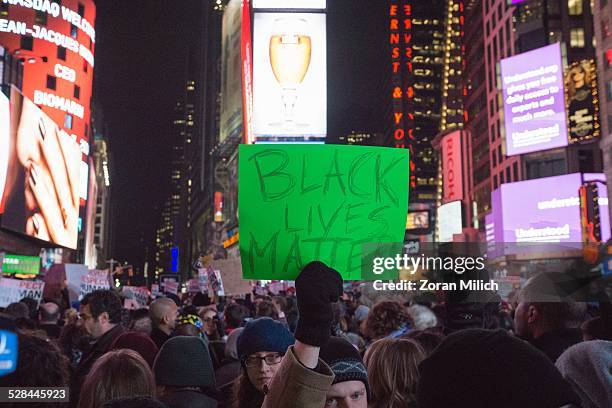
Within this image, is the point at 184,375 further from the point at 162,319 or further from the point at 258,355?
the point at 162,319

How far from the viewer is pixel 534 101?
55.6m

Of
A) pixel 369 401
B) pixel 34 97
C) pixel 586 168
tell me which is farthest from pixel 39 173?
pixel 586 168

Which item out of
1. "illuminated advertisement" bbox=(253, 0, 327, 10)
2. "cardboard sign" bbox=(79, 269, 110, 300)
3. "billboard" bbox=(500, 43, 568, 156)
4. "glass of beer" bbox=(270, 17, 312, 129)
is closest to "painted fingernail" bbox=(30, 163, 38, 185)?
"glass of beer" bbox=(270, 17, 312, 129)

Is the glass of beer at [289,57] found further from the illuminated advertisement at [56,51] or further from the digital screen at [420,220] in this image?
the illuminated advertisement at [56,51]

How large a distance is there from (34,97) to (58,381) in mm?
67357

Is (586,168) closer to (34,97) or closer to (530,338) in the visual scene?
(34,97)

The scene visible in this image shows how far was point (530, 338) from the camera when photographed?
4707mm

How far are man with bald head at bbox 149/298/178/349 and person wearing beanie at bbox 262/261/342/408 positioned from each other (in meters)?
5.31

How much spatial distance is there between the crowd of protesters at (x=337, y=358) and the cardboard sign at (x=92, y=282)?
6.25m

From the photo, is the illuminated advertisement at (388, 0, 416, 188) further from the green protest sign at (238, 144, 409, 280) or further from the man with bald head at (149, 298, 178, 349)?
the green protest sign at (238, 144, 409, 280)

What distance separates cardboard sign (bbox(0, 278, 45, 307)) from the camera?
12305 millimetres

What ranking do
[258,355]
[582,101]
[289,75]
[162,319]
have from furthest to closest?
[582,101]
[289,75]
[162,319]
[258,355]

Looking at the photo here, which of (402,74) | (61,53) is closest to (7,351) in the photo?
(61,53)

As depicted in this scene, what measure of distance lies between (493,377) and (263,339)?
10.0 feet
